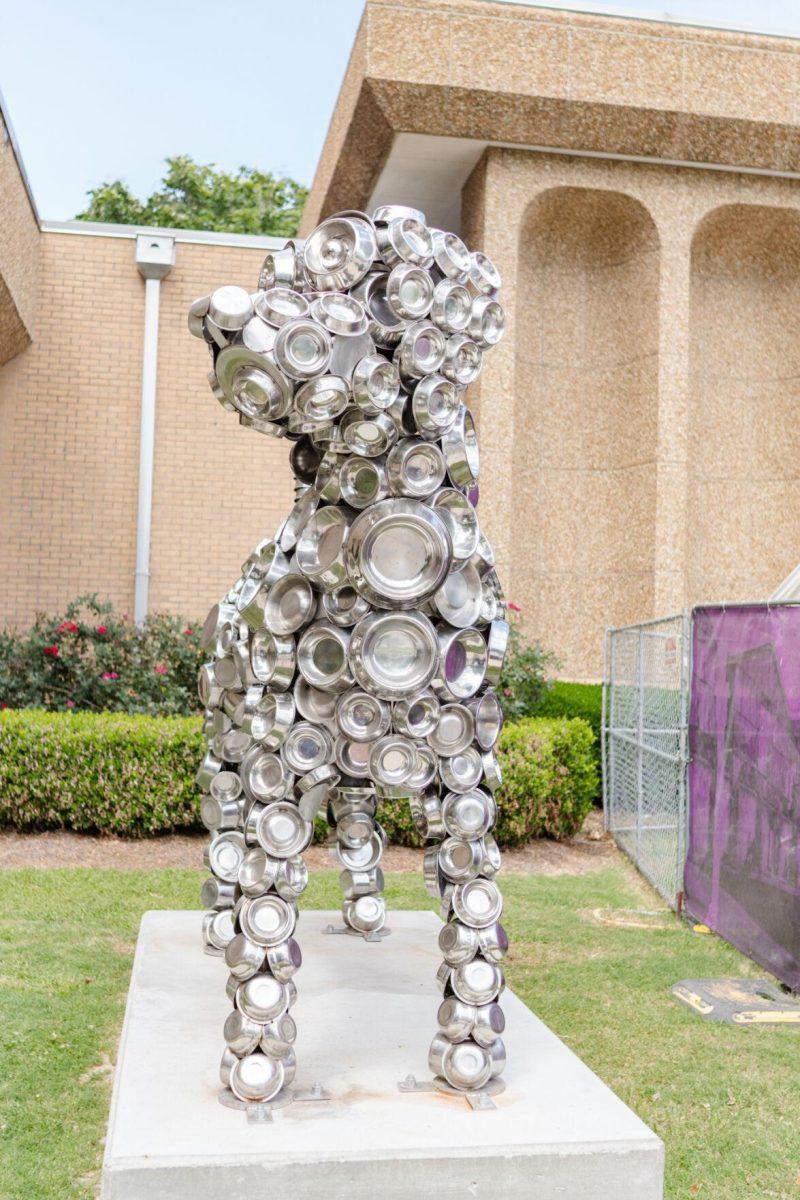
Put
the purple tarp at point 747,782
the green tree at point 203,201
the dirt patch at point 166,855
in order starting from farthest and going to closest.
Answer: the green tree at point 203,201, the dirt patch at point 166,855, the purple tarp at point 747,782

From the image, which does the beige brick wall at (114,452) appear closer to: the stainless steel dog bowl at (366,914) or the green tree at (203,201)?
the stainless steel dog bowl at (366,914)

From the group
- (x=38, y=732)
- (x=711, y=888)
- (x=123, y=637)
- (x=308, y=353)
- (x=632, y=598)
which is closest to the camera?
(x=308, y=353)

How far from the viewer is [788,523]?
14.9 metres

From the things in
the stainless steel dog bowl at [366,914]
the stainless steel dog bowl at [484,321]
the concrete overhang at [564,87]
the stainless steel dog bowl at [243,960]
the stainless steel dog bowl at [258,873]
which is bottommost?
the stainless steel dog bowl at [366,914]

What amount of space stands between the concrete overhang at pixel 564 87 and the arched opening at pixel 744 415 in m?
1.81

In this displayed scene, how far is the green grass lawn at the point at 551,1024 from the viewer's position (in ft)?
12.3

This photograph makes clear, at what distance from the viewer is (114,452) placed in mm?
13547

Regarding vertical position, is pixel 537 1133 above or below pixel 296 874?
below

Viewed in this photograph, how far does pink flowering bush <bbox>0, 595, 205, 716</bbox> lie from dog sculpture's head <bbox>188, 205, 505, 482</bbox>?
26.6 feet

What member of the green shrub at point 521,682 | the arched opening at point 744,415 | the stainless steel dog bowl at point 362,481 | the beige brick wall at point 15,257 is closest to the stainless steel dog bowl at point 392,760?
the stainless steel dog bowl at point 362,481

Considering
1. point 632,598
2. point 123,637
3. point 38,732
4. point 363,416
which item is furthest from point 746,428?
point 363,416

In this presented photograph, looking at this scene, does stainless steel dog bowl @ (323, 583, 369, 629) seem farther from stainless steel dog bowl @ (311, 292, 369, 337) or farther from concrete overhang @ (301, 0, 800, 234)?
concrete overhang @ (301, 0, 800, 234)

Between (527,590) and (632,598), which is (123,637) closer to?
(527,590)

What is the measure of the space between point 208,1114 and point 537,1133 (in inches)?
37.8
